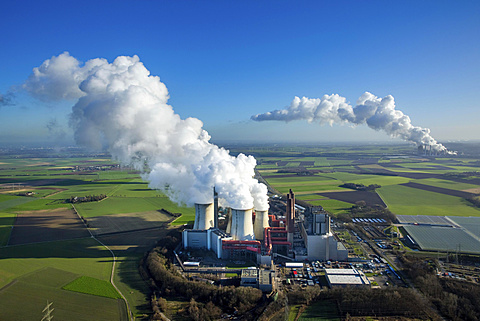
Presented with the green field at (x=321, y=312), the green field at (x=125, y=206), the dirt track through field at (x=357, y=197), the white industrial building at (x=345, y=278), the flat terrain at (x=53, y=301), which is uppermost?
the dirt track through field at (x=357, y=197)

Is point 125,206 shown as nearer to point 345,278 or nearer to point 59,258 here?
point 59,258

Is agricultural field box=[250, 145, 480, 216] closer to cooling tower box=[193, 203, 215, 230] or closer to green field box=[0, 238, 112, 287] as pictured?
cooling tower box=[193, 203, 215, 230]

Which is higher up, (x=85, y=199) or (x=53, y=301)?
(x=85, y=199)

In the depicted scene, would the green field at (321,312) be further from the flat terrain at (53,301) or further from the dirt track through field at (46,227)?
the dirt track through field at (46,227)

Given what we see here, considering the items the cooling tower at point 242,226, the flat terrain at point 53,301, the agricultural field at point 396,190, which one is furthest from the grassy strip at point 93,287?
the agricultural field at point 396,190

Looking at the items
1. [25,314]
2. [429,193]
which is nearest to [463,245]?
[429,193]

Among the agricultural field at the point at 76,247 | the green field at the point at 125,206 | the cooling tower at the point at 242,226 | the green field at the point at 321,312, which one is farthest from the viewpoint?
the green field at the point at 125,206

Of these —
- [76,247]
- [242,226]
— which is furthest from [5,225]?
[242,226]

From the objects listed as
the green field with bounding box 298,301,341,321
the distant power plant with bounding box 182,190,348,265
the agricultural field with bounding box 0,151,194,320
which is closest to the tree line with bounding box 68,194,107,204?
the agricultural field with bounding box 0,151,194,320
